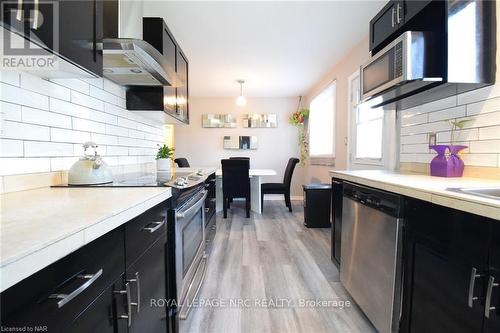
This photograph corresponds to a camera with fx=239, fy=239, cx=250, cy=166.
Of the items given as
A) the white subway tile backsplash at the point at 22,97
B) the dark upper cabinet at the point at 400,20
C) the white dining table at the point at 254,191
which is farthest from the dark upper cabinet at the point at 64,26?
the white dining table at the point at 254,191

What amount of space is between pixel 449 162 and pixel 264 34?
7.18ft

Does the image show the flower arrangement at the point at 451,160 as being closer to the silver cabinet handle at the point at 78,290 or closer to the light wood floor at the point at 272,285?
the light wood floor at the point at 272,285

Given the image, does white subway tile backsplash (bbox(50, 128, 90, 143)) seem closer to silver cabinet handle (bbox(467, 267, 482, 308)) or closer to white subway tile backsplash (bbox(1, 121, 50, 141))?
white subway tile backsplash (bbox(1, 121, 50, 141))

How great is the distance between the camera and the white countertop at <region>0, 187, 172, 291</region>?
377 mm

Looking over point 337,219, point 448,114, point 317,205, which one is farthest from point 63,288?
point 317,205

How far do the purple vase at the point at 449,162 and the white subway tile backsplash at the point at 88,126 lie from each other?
7.01 ft

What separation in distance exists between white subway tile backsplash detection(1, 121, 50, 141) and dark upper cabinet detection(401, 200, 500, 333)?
1.71m

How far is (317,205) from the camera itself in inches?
135

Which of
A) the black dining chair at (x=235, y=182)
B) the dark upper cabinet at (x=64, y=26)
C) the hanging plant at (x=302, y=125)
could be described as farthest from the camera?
the hanging plant at (x=302, y=125)

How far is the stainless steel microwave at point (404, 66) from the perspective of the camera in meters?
1.34

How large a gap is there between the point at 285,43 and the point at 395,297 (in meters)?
2.79

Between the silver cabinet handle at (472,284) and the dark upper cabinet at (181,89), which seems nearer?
the silver cabinet handle at (472,284)

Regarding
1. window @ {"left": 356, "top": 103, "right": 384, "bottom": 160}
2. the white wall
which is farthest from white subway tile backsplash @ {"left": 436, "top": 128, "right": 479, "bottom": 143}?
the white wall

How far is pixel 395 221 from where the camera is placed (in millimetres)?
1179
